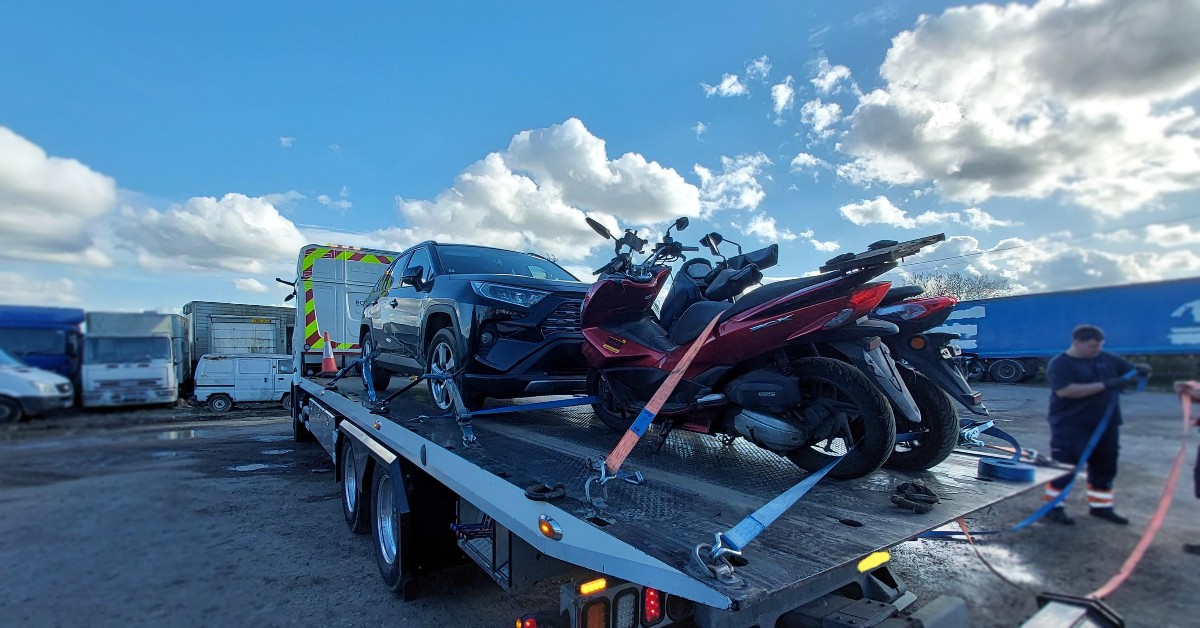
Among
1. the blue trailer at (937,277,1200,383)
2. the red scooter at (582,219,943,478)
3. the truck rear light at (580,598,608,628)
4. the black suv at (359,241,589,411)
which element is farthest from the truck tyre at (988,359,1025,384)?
the black suv at (359,241,589,411)

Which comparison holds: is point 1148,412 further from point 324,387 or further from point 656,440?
point 324,387

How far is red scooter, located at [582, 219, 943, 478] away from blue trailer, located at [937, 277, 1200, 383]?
72cm

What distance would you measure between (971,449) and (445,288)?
3.79 meters

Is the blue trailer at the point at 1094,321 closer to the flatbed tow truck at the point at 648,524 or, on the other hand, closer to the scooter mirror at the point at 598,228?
the flatbed tow truck at the point at 648,524

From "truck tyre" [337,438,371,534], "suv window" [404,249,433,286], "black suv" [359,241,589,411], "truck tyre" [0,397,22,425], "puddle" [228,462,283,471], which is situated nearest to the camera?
"truck tyre" [0,397,22,425]

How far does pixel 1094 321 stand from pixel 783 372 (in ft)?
5.69

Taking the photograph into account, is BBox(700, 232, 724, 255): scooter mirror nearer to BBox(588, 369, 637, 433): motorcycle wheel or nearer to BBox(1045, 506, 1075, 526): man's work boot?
BBox(588, 369, 637, 433): motorcycle wheel

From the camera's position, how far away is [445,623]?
3.24 meters

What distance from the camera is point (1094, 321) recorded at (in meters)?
1.01

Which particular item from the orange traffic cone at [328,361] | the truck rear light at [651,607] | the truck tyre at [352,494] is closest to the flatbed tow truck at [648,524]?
the truck rear light at [651,607]

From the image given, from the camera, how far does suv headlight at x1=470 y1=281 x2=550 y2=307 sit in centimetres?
424

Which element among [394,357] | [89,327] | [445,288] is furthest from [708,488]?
[394,357]

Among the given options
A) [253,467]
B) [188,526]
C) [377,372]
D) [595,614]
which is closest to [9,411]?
[188,526]

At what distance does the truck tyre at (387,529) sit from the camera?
11.2 feet
